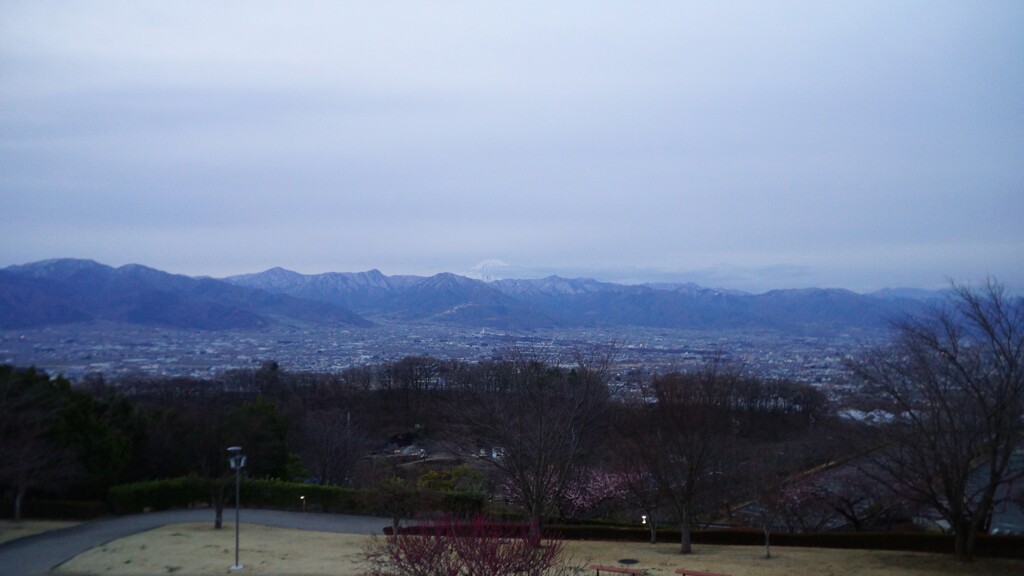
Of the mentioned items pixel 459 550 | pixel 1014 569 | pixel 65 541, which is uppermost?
pixel 459 550

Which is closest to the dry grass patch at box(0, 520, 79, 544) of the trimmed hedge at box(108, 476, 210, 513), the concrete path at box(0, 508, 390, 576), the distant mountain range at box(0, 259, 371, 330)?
the concrete path at box(0, 508, 390, 576)

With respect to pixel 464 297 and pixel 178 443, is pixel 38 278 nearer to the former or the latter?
pixel 178 443

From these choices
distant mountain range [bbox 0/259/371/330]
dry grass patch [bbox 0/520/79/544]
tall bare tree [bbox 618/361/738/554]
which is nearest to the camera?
tall bare tree [bbox 618/361/738/554]

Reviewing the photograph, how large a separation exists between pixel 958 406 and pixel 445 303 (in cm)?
5553

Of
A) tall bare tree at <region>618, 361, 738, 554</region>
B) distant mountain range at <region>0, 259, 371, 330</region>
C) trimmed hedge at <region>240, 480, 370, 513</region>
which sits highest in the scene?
distant mountain range at <region>0, 259, 371, 330</region>

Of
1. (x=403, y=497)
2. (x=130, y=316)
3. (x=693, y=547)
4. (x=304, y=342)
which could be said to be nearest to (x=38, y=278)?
(x=130, y=316)

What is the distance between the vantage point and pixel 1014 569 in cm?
1483

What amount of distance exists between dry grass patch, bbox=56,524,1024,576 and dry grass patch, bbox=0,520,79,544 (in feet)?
11.6

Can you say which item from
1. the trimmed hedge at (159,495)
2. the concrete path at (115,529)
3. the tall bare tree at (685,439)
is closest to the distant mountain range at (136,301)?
the trimmed hedge at (159,495)

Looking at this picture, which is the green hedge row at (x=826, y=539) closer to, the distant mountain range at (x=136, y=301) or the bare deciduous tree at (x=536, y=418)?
the bare deciduous tree at (x=536, y=418)

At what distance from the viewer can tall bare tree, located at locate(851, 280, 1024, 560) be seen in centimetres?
1519

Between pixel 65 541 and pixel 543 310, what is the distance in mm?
47604

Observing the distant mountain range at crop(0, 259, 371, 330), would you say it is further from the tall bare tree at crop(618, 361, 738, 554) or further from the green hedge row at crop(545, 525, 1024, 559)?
the tall bare tree at crop(618, 361, 738, 554)

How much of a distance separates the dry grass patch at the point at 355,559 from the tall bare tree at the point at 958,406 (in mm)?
1342
